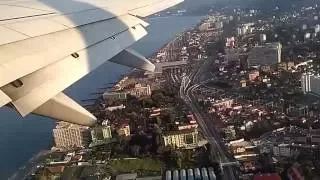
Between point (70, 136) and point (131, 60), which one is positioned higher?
point (131, 60)

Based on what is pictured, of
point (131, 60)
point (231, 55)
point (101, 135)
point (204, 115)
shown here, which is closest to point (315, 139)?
point (204, 115)

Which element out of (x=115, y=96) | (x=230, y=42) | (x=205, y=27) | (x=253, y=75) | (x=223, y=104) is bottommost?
(x=223, y=104)

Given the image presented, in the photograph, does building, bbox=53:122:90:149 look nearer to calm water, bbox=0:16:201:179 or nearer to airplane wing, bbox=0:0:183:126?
calm water, bbox=0:16:201:179

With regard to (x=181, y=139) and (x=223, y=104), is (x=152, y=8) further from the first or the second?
(x=223, y=104)

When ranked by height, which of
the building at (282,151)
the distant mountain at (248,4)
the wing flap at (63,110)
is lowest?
the building at (282,151)

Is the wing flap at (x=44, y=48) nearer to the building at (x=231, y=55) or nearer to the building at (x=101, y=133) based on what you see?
the building at (x=101, y=133)

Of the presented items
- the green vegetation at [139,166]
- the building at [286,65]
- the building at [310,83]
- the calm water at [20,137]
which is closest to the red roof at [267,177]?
the green vegetation at [139,166]
